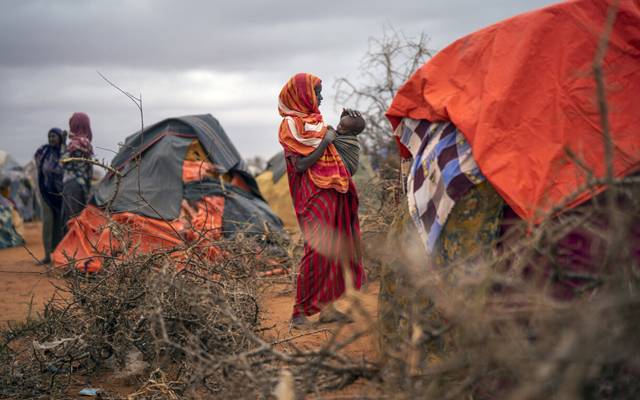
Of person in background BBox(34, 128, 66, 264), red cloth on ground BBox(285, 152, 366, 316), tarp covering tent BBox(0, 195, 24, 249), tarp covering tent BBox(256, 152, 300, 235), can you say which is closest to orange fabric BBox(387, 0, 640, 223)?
red cloth on ground BBox(285, 152, 366, 316)

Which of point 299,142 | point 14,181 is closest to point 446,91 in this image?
point 299,142

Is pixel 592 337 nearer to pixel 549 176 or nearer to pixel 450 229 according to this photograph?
pixel 549 176

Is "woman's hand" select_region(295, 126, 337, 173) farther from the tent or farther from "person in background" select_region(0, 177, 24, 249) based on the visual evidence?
"person in background" select_region(0, 177, 24, 249)

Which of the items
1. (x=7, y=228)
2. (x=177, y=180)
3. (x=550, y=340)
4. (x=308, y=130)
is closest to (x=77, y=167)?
(x=177, y=180)

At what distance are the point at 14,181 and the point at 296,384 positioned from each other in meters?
14.8

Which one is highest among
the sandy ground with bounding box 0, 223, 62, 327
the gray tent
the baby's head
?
the baby's head

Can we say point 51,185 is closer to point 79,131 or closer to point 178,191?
point 79,131

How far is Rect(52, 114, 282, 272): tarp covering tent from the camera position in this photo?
7609 millimetres

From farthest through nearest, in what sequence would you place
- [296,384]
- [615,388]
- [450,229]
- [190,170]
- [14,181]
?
[14,181], [190,170], [450,229], [296,384], [615,388]

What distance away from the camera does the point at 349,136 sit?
4.95m

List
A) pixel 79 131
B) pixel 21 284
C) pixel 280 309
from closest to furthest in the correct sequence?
pixel 280 309 < pixel 21 284 < pixel 79 131

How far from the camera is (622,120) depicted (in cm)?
275

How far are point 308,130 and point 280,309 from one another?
183 centimetres

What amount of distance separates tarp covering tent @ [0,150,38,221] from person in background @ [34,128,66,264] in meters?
6.73
